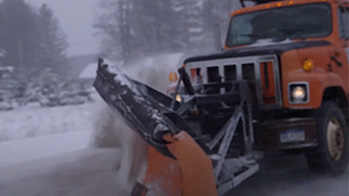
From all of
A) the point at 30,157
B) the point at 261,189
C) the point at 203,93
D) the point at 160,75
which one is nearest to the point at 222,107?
the point at 203,93

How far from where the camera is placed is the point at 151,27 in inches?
1355

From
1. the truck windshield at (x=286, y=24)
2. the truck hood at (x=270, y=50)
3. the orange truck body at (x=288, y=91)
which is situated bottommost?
the orange truck body at (x=288, y=91)

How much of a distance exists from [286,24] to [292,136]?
209cm

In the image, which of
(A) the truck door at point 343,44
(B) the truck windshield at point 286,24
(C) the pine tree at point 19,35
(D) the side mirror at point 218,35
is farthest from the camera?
(C) the pine tree at point 19,35

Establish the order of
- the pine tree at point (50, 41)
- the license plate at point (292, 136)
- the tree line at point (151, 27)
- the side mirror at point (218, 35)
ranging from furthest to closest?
1. the pine tree at point (50, 41)
2. the tree line at point (151, 27)
3. the side mirror at point (218, 35)
4. the license plate at point (292, 136)

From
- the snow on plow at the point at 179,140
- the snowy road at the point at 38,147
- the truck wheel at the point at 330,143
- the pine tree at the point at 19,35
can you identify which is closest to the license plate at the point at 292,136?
the truck wheel at the point at 330,143

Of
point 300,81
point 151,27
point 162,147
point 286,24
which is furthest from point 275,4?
point 151,27

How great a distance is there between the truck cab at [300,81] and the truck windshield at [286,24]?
0.6 inches

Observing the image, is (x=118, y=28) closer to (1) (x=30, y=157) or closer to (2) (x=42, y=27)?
(2) (x=42, y=27)

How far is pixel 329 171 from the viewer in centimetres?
592

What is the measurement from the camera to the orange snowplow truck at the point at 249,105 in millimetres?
4480

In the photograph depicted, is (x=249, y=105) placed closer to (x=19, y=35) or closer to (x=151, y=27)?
(x=151, y=27)

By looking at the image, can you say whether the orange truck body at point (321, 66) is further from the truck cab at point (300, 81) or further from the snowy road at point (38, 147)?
the snowy road at point (38, 147)

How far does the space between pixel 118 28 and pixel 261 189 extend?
29.3 m
